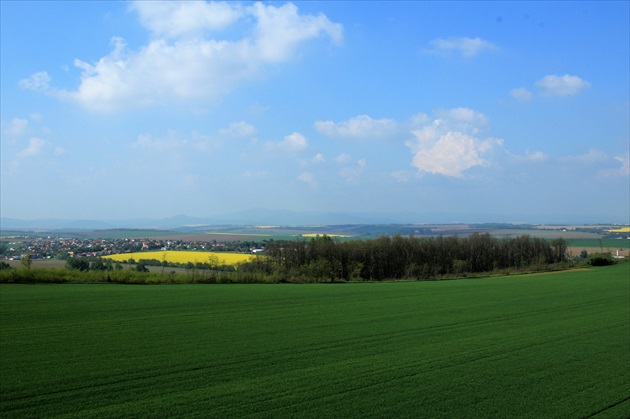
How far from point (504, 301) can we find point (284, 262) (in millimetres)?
34296

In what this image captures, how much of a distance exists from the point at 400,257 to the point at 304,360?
2336 inches

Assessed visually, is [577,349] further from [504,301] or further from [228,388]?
[504,301]

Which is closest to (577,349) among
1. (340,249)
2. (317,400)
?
(317,400)

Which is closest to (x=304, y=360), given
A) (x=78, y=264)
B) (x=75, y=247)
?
(x=78, y=264)

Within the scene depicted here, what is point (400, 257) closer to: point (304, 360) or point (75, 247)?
point (75, 247)

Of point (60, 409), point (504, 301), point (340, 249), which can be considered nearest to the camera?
point (60, 409)

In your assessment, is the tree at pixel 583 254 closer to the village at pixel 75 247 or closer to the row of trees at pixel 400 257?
the row of trees at pixel 400 257

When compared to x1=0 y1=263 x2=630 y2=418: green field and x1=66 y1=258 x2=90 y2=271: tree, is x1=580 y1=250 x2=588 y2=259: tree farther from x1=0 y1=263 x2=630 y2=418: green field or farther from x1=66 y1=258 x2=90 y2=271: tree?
x1=66 y1=258 x2=90 y2=271: tree

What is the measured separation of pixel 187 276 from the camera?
4262 cm

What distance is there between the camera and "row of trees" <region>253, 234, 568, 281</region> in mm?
58938

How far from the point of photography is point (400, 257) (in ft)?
235

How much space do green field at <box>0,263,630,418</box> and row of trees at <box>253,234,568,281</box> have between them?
29.5m

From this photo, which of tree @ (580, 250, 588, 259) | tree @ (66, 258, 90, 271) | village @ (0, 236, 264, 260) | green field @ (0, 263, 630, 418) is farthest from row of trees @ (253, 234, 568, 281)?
green field @ (0, 263, 630, 418)

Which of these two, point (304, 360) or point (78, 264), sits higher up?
point (78, 264)
